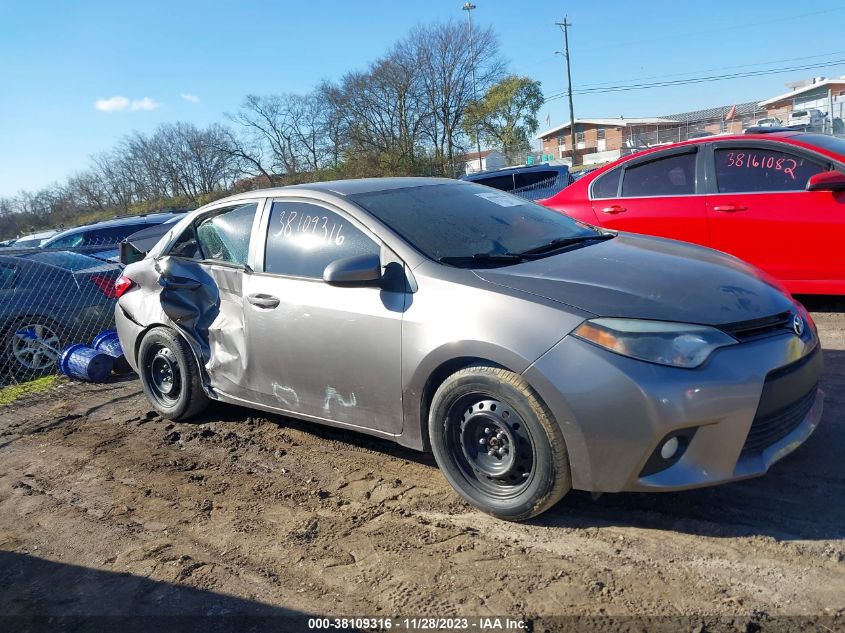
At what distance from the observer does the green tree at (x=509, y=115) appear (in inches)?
1969

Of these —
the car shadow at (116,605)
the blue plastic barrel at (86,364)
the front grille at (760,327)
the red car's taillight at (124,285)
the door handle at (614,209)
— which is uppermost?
the door handle at (614,209)

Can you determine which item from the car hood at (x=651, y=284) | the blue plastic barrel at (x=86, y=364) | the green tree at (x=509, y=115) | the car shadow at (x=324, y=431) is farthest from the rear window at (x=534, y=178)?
the green tree at (x=509, y=115)

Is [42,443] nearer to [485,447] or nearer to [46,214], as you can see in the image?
[485,447]

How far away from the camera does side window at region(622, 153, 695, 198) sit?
623 centimetres

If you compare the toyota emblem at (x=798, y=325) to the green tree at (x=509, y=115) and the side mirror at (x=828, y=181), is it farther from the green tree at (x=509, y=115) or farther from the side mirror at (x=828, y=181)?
the green tree at (x=509, y=115)

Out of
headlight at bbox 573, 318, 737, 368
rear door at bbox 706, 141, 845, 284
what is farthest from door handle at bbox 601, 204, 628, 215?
headlight at bbox 573, 318, 737, 368

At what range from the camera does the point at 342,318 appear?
3.59m

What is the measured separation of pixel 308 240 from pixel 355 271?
0.73 metres

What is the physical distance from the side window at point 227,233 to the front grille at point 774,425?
3.06 metres

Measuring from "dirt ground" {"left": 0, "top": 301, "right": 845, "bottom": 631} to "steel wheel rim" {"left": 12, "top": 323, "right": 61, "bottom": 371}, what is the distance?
3.47 meters

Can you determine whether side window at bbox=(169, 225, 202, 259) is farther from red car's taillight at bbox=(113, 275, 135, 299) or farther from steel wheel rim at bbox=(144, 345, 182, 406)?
steel wheel rim at bbox=(144, 345, 182, 406)

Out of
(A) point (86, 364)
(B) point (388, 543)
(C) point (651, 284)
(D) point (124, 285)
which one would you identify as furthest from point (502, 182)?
(B) point (388, 543)

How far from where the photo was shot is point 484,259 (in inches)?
136

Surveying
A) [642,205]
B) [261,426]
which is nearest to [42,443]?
[261,426]
